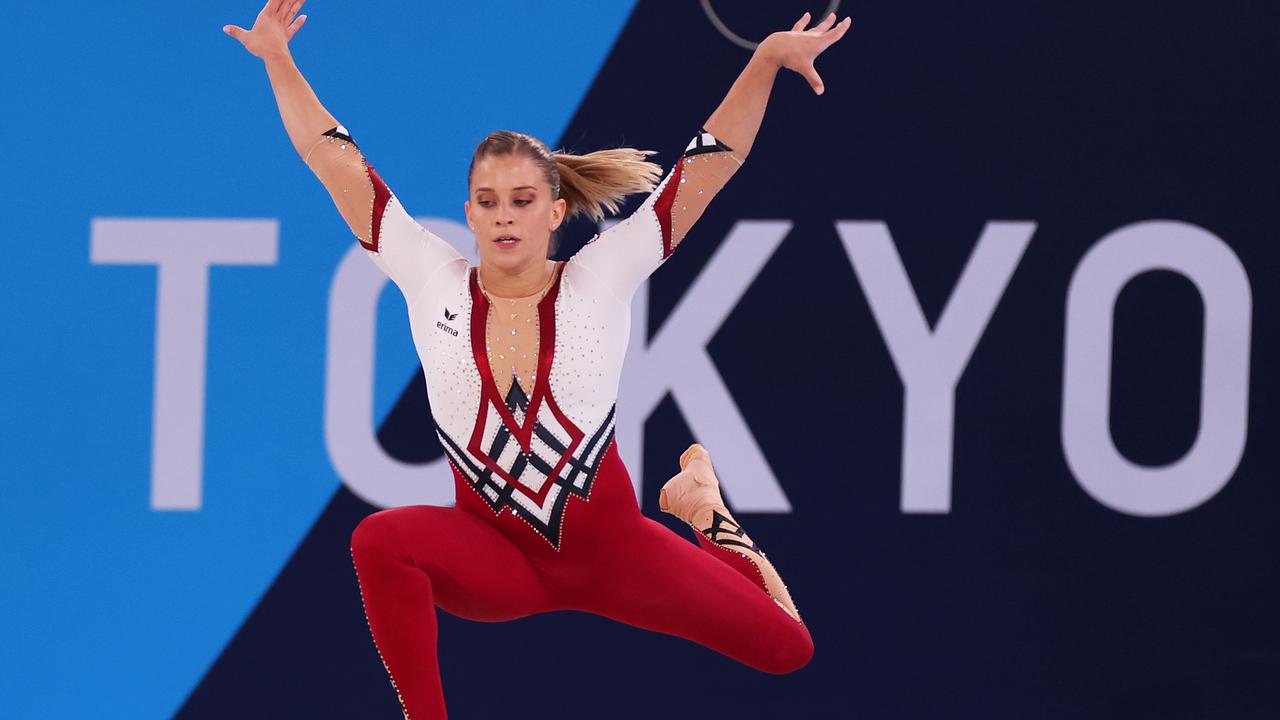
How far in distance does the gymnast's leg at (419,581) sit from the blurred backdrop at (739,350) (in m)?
1.58

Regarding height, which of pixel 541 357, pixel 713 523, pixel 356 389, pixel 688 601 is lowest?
pixel 688 601

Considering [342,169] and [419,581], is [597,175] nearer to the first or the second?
[342,169]

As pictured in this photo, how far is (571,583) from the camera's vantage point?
354 cm

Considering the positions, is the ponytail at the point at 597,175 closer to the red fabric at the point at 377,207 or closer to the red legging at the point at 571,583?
the red fabric at the point at 377,207

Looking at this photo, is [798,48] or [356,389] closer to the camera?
[798,48]

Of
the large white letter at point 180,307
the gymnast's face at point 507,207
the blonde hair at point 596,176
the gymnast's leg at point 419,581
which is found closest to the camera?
the gymnast's leg at point 419,581

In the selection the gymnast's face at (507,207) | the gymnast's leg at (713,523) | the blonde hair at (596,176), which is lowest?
the gymnast's leg at (713,523)

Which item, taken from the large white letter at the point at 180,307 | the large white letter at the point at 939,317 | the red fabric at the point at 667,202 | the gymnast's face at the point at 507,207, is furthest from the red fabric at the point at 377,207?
the large white letter at the point at 939,317

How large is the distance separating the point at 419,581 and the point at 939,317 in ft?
7.45

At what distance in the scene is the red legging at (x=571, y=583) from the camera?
328 centimetres

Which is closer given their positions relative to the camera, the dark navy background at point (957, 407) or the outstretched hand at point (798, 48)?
the outstretched hand at point (798, 48)

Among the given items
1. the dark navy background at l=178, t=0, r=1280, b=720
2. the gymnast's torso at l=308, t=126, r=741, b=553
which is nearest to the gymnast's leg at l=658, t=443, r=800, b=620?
the gymnast's torso at l=308, t=126, r=741, b=553

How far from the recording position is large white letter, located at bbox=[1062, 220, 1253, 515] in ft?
16.3

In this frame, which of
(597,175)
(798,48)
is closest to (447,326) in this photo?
(597,175)
